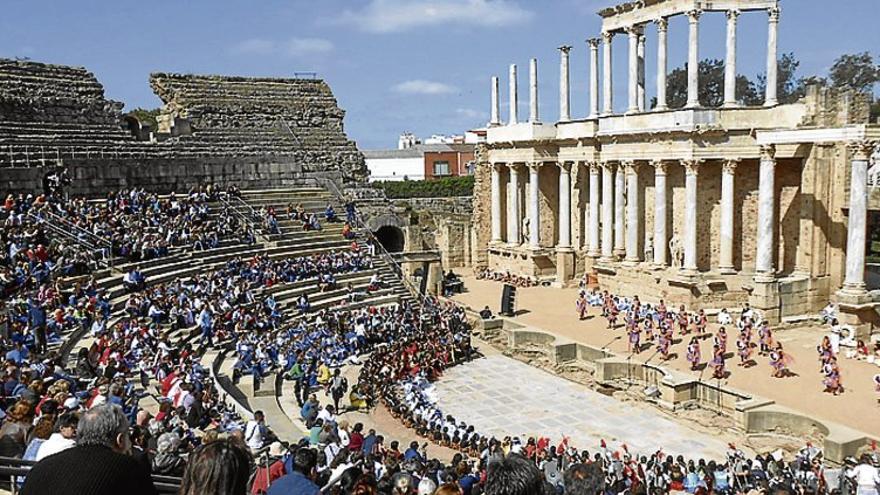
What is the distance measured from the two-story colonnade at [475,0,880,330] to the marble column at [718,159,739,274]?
0.04 meters

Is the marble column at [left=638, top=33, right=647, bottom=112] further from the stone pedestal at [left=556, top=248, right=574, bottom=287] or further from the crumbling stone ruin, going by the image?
the crumbling stone ruin

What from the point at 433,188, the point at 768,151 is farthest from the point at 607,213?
the point at 433,188

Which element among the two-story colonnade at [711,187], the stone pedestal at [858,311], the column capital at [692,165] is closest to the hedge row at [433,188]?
the two-story colonnade at [711,187]

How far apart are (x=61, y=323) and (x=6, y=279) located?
2.16m

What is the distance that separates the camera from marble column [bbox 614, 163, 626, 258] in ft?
102

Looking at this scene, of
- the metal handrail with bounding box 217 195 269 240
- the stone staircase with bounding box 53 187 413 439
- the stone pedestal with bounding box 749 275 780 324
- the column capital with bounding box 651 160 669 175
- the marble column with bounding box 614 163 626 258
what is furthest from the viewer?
the marble column with bounding box 614 163 626 258

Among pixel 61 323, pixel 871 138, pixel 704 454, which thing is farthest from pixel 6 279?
pixel 871 138

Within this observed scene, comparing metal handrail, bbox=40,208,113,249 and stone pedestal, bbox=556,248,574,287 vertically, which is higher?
metal handrail, bbox=40,208,113,249

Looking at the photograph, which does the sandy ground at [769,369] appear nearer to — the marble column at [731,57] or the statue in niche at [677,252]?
the statue in niche at [677,252]

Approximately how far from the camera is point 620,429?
56.7ft

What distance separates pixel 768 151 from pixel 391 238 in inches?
702

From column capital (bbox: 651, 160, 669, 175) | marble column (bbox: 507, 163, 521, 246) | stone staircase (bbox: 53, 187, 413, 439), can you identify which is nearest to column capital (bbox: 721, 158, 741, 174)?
column capital (bbox: 651, 160, 669, 175)

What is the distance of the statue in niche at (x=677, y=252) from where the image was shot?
28.2 meters

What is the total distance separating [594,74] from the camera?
3397 cm
